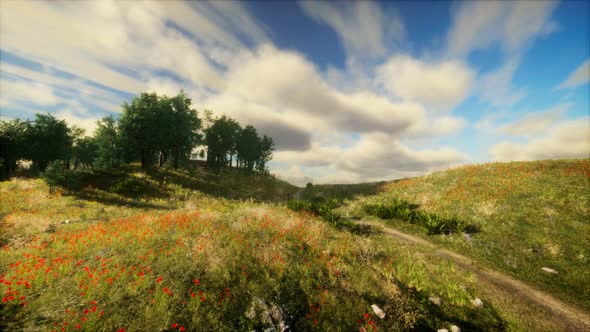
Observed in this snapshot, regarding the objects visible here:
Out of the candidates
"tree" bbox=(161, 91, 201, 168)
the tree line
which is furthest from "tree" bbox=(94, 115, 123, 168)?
"tree" bbox=(161, 91, 201, 168)

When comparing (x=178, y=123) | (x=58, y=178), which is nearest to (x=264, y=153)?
(x=178, y=123)

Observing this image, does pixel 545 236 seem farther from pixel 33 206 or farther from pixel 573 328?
pixel 33 206

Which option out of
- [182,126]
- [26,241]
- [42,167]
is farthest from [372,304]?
[42,167]

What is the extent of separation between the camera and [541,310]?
25.2 ft

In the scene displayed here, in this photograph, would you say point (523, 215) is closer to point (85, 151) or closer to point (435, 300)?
point (435, 300)

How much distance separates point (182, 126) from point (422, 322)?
115 feet

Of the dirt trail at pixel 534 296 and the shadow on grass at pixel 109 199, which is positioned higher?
the shadow on grass at pixel 109 199

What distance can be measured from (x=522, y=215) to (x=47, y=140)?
187 feet

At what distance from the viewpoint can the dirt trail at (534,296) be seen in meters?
7.24

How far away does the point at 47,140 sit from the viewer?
3628 centimetres

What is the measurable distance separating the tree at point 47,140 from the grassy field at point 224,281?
32.7 metres

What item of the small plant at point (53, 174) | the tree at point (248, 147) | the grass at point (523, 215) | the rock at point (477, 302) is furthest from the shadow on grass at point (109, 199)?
the tree at point (248, 147)

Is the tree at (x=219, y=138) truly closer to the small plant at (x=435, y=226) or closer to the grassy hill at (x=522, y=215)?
the grassy hill at (x=522, y=215)

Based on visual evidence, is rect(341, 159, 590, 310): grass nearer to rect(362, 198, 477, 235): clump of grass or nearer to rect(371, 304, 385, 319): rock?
rect(362, 198, 477, 235): clump of grass
